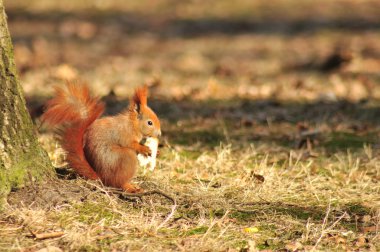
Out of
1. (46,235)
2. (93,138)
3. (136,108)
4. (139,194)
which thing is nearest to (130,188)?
(139,194)

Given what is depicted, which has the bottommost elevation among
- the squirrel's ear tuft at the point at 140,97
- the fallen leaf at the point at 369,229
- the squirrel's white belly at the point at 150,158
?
the fallen leaf at the point at 369,229

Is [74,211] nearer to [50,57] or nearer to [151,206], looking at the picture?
[151,206]

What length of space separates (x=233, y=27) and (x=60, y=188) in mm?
7750

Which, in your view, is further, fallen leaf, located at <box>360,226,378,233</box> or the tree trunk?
fallen leaf, located at <box>360,226,378,233</box>

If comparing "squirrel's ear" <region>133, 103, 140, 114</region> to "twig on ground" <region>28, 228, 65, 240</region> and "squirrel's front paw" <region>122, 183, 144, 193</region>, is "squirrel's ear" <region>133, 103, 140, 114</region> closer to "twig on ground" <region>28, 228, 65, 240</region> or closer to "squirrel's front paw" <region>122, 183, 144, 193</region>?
"squirrel's front paw" <region>122, 183, 144, 193</region>

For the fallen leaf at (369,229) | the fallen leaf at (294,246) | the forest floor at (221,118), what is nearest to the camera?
the fallen leaf at (294,246)

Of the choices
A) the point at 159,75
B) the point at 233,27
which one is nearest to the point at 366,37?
the point at 233,27

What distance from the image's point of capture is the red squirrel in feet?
11.3

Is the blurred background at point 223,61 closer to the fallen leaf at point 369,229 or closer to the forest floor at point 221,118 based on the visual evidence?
the forest floor at point 221,118

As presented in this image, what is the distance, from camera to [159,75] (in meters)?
7.84

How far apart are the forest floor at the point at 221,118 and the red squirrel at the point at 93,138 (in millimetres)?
101

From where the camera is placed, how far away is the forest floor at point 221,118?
3.22 m

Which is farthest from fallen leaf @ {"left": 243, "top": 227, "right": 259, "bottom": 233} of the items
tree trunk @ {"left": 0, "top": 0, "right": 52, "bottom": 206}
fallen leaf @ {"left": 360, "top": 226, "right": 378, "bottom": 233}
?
tree trunk @ {"left": 0, "top": 0, "right": 52, "bottom": 206}

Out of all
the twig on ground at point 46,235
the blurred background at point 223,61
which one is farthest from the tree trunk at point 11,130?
the blurred background at point 223,61
